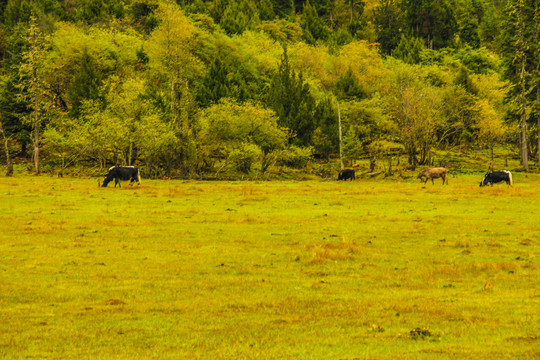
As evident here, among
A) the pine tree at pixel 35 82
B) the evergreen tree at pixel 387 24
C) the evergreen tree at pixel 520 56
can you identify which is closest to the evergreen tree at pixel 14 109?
the pine tree at pixel 35 82

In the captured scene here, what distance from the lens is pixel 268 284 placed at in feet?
48.7

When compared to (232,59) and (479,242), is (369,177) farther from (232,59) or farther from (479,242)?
(479,242)

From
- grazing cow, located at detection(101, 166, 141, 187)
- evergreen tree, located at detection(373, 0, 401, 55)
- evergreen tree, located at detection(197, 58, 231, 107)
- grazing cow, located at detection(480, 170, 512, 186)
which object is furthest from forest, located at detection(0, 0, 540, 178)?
evergreen tree, located at detection(373, 0, 401, 55)

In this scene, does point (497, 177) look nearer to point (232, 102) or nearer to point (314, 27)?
point (232, 102)

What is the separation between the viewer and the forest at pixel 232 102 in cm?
6469

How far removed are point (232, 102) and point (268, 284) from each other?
54275mm

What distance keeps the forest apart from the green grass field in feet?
113

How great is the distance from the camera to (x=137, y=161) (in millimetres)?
71938

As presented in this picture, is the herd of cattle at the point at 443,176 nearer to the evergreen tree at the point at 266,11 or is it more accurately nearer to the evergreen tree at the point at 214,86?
the evergreen tree at the point at 214,86

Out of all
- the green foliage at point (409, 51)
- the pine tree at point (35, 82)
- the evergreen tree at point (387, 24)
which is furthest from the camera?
the evergreen tree at point (387, 24)

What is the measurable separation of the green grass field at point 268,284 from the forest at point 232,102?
34470mm

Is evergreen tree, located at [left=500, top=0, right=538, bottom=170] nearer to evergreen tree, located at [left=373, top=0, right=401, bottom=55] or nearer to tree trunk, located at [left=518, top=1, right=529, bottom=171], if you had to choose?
tree trunk, located at [left=518, top=1, right=529, bottom=171]

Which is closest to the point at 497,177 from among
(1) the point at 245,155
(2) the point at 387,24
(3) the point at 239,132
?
(1) the point at 245,155

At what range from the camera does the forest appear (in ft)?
212
